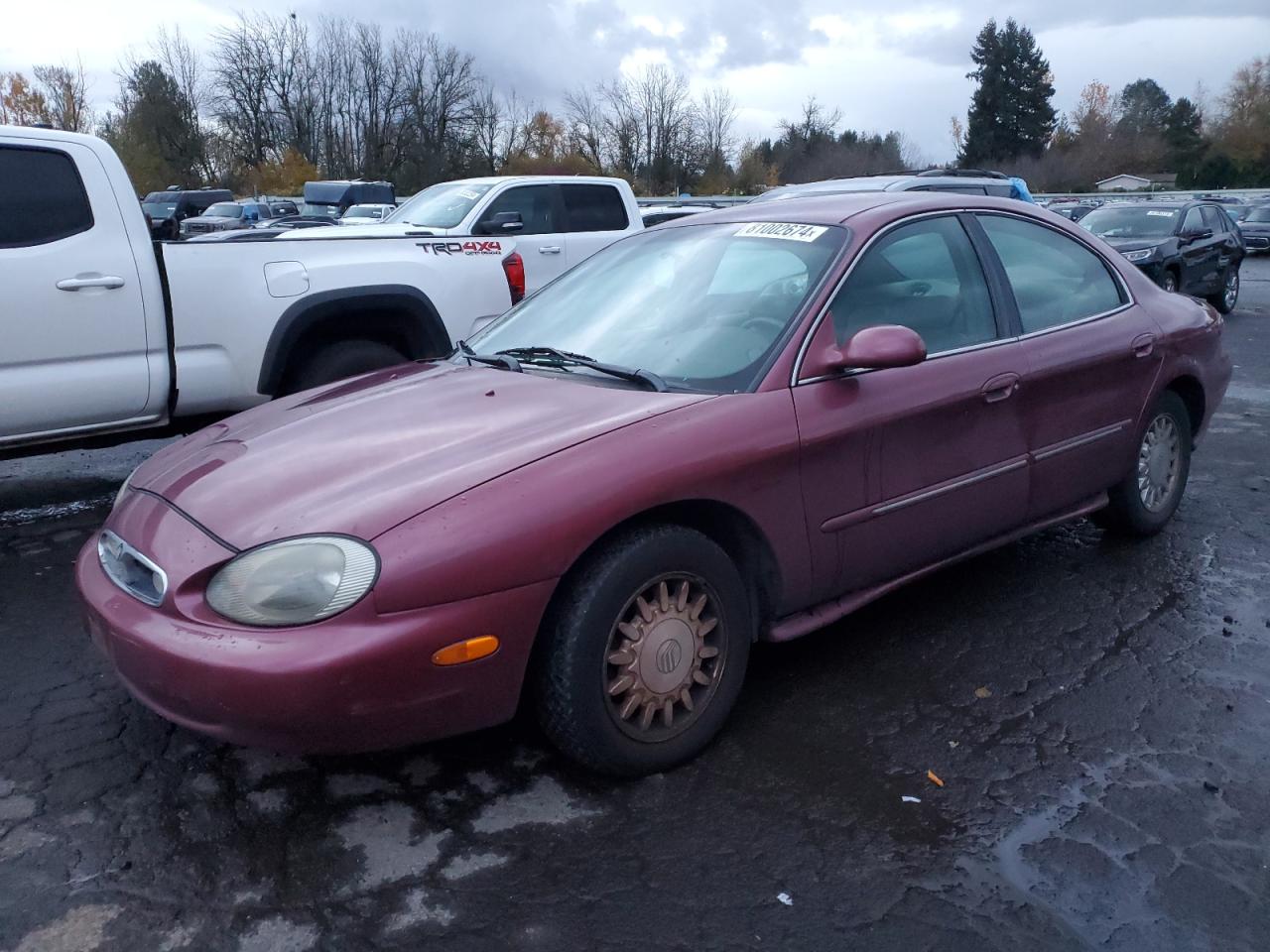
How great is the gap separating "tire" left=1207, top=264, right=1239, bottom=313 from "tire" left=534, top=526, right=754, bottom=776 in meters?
15.4

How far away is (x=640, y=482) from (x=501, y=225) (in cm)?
621

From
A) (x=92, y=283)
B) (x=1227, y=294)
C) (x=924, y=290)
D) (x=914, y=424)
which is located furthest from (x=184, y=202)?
(x=914, y=424)

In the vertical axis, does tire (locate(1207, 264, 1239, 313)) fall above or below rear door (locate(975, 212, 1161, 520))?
below

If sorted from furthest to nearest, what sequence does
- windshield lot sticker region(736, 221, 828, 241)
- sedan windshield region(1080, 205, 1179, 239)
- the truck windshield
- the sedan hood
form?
sedan windshield region(1080, 205, 1179, 239) < the truck windshield < windshield lot sticker region(736, 221, 828, 241) < the sedan hood

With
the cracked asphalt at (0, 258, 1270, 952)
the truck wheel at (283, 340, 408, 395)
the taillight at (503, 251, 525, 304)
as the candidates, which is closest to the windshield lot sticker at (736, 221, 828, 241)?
the cracked asphalt at (0, 258, 1270, 952)

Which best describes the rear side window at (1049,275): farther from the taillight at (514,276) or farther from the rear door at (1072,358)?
the taillight at (514,276)

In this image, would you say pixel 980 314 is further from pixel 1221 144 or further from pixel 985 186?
pixel 1221 144

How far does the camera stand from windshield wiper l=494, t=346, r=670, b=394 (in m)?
3.51

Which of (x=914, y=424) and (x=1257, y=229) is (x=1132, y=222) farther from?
(x=1257, y=229)

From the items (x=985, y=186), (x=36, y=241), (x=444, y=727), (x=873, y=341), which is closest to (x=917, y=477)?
(x=873, y=341)

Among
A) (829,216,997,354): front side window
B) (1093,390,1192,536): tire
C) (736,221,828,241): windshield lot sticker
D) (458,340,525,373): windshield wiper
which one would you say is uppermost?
(736,221,828,241): windshield lot sticker

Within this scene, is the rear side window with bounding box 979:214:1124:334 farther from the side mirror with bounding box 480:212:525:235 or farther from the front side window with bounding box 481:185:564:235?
the front side window with bounding box 481:185:564:235

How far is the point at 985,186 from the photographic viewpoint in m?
13.7

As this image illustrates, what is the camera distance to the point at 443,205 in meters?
11.2
